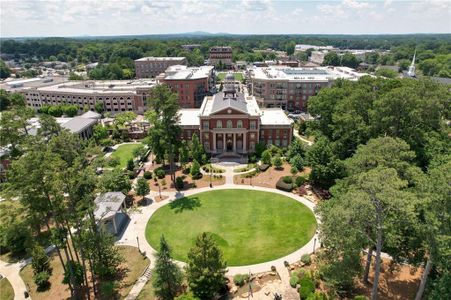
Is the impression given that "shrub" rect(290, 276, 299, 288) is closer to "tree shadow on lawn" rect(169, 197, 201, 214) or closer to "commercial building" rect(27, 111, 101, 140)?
"tree shadow on lawn" rect(169, 197, 201, 214)

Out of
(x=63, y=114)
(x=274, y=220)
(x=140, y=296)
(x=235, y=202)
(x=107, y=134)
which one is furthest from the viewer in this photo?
(x=63, y=114)

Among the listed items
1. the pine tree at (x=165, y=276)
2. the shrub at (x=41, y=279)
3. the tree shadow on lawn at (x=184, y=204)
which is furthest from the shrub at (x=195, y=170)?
the shrub at (x=41, y=279)

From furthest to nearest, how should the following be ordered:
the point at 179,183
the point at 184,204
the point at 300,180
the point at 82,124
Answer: the point at 82,124 → the point at 179,183 → the point at 300,180 → the point at 184,204

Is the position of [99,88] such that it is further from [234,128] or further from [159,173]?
[234,128]

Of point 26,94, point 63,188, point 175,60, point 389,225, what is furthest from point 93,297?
point 175,60

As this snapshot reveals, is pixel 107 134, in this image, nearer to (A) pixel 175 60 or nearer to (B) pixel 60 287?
(B) pixel 60 287

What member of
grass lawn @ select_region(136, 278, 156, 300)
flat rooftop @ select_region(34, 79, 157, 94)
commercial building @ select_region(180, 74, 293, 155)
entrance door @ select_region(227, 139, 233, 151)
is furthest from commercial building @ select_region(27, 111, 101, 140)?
grass lawn @ select_region(136, 278, 156, 300)

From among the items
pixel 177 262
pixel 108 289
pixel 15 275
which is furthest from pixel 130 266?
pixel 15 275
